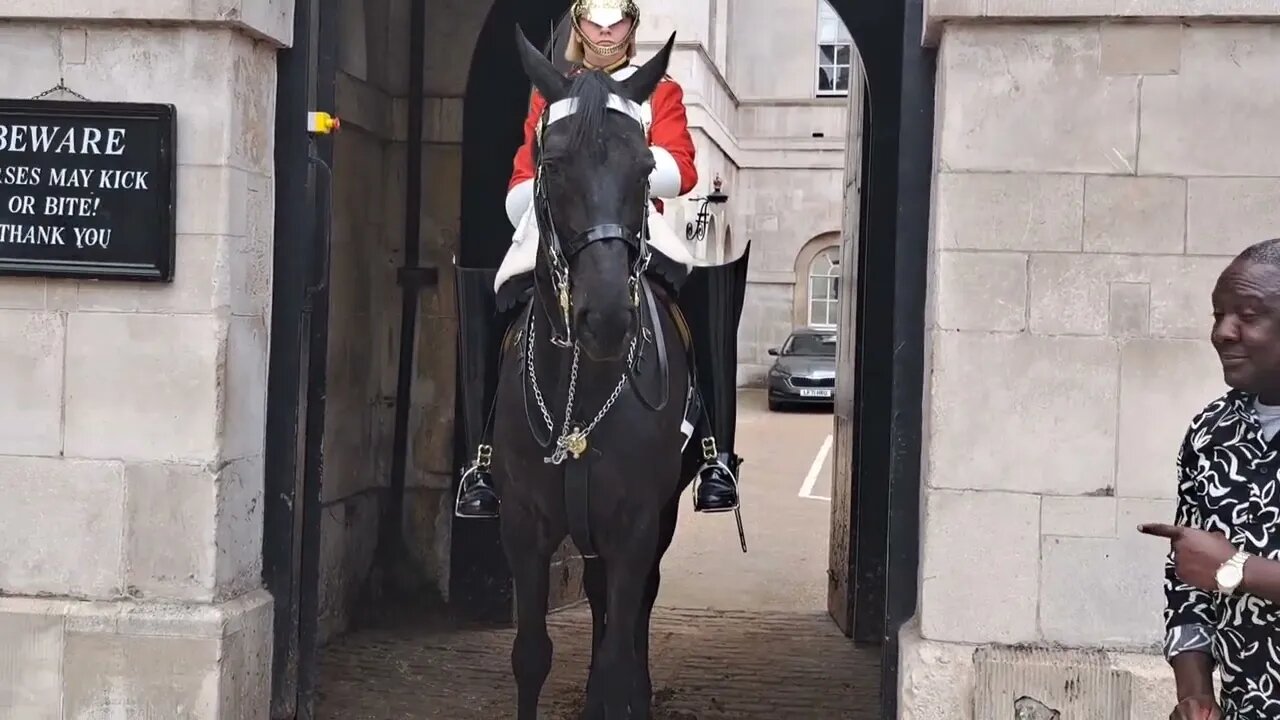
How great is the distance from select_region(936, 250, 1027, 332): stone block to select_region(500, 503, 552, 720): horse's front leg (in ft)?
5.05

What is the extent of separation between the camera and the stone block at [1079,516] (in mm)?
4340

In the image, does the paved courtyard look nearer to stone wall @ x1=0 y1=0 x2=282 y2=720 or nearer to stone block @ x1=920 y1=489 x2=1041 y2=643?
stone wall @ x1=0 y1=0 x2=282 y2=720

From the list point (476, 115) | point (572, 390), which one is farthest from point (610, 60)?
point (476, 115)

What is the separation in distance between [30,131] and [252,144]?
2.52 ft

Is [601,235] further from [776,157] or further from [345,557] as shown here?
[776,157]

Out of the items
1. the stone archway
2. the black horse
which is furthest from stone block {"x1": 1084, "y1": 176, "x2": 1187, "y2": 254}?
the stone archway

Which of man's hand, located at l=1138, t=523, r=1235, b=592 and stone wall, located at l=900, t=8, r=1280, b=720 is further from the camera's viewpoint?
stone wall, located at l=900, t=8, r=1280, b=720

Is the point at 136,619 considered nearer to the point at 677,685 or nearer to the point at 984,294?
the point at 677,685

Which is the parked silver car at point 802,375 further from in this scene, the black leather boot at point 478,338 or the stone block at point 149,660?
the stone block at point 149,660

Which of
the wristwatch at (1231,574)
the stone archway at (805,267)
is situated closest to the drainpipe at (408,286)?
the wristwatch at (1231,574)

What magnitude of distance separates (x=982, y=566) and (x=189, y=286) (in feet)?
9.45

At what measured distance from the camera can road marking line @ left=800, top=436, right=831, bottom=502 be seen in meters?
12.8

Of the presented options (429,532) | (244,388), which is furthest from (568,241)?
(429,532)

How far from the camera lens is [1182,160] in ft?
14.2
